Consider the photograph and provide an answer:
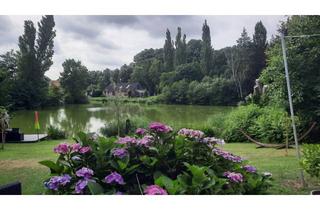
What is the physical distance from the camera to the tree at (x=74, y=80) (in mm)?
4578

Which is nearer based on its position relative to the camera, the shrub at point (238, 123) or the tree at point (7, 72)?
the tree at point (7, 72)

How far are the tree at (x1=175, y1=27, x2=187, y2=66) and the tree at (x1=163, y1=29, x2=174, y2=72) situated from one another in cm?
7

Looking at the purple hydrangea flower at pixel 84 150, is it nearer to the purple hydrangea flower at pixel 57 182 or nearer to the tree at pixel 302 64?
the purple hydrangea flower at pixel 57 182

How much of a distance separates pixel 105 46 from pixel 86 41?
26 centimetres

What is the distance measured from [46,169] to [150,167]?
6.98 feet

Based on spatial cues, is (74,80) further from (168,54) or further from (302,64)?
(302,64)

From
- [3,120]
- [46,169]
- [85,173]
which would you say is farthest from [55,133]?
[85,173]

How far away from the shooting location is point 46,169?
3.87 m

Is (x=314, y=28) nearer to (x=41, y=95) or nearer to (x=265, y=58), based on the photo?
(x=265, y=58)

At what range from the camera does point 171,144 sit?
2.24 m

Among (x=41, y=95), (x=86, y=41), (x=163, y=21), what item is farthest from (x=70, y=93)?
(x=163, y=21)

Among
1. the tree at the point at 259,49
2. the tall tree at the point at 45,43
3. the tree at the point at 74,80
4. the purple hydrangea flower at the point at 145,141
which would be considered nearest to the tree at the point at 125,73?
the tree at the point at 74,80

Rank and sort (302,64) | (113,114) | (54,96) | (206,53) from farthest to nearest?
(113,114)
(54,96)
(206,53)
(302,64)

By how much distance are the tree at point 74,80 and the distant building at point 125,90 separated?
313 mm
